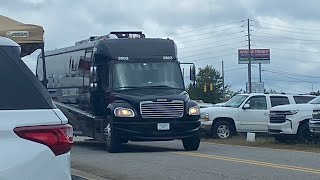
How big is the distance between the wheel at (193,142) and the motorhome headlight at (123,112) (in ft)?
6.69

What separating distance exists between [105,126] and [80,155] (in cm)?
Result: 131

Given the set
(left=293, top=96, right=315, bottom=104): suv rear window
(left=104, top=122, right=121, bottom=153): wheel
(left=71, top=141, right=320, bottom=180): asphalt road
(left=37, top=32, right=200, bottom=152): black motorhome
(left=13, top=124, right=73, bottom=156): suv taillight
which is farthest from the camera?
(left=293, top=96, right=315, bottom=104): suv rear window

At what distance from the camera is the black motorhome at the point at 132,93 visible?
18.8 m

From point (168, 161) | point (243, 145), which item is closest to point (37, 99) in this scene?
point (168, 161)

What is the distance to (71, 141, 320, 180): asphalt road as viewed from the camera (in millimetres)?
12922

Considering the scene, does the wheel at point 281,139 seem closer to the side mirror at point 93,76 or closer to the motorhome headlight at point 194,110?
the motorhome headlight at point 194,110

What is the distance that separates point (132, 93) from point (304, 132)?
21.2ft

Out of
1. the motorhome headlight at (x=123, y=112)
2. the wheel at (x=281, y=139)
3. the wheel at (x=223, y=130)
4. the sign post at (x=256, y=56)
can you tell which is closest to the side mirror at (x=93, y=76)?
the motorhome headlight at (x=123, y=112)

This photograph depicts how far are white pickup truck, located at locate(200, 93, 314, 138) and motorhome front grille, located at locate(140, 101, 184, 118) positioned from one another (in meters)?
6.86

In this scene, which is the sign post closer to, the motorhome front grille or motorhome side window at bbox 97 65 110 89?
motorhome side window at bbox 97 65 110 89

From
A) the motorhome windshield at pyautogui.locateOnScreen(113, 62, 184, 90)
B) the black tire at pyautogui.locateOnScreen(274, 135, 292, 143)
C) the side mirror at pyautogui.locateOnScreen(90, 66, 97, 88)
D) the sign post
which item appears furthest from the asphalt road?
the sign post

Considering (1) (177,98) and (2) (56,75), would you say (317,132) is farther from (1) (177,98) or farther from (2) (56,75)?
(2) (56,75)

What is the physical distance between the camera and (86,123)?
2139 centimetres

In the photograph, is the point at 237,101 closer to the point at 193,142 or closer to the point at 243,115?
the point at 243,115
